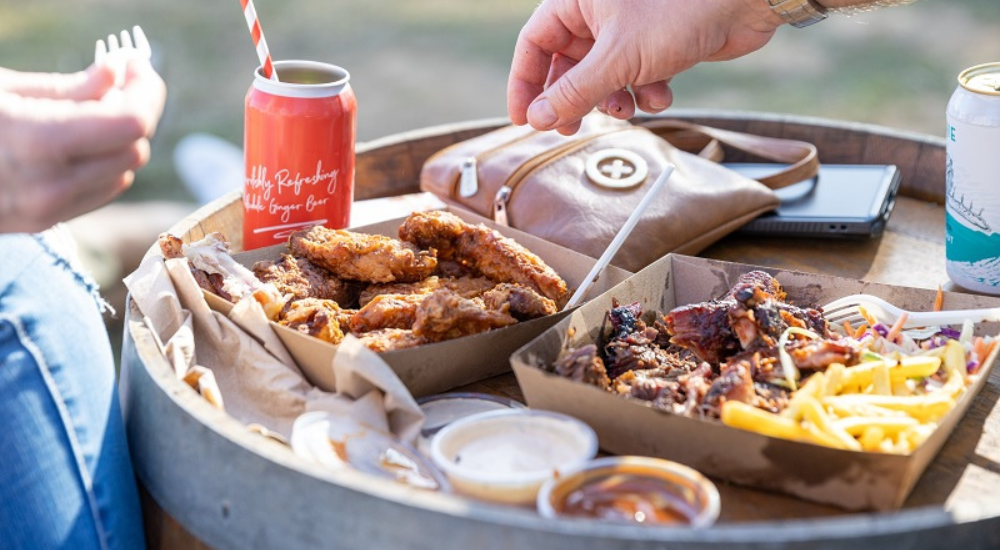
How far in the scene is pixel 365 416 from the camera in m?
1.74

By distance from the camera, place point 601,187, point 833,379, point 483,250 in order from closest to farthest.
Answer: point 833,379, point 483,250, point 601,187

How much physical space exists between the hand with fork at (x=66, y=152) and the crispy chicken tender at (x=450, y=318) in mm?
592

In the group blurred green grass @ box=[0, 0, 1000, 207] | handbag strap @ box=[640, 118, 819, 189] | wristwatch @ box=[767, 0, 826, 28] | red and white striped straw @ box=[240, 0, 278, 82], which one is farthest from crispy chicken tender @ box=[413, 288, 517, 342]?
blurred green grass @ box=[0, 0, 1000, 207]

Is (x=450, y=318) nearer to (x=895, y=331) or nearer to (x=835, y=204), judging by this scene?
(x=895, y=331)

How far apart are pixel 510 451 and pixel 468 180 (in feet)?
4.29

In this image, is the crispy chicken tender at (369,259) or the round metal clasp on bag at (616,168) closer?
the crispy chicken tender at (369,259)

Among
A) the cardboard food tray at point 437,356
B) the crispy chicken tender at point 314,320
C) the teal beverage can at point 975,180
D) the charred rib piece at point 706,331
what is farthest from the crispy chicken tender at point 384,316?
the teal beverage can at point 975,180

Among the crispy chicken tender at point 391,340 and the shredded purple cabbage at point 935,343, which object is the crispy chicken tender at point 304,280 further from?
the shredded purple cabbage at point 935,343

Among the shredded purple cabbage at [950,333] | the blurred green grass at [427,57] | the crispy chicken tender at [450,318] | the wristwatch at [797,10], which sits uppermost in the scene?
the wristwatch at [797,10]

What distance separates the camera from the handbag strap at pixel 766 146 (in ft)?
9.34

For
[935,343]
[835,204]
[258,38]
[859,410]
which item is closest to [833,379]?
[859,410]

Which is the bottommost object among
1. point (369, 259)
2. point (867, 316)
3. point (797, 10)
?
point (369, 259)

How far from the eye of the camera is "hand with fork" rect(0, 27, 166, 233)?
1.39 metres

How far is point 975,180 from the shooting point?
225cm
